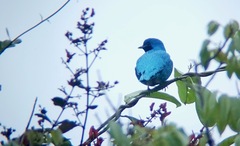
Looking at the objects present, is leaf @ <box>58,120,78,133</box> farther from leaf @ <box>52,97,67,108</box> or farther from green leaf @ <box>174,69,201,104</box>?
green leaf @ <box>174,69,201,104</box>

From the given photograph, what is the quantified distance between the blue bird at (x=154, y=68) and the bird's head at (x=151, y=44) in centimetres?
43

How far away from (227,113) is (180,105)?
4.72 feet

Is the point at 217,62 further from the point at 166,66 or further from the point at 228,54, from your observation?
the point at 166,66

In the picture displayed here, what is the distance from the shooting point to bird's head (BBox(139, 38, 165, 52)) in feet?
18.5

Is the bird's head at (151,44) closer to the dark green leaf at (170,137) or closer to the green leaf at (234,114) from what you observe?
the green leaf at (234,114)

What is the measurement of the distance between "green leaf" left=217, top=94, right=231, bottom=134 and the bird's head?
3789 millimetres

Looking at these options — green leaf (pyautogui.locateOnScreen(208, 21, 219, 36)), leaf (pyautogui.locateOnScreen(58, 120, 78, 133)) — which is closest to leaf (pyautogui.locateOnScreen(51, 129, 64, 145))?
leaf (pyautogui.locateOnScreen(58, 120, 78, 133))

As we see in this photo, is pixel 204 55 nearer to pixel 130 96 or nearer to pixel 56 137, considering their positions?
pixel 56 137

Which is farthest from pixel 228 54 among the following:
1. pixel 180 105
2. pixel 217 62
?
pixel 180 105

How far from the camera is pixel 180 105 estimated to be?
3.22m

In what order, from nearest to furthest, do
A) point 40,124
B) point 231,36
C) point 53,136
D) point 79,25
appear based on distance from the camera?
1. point 231,36
2. point 53,136
3. point 40,124
4. point 79,25

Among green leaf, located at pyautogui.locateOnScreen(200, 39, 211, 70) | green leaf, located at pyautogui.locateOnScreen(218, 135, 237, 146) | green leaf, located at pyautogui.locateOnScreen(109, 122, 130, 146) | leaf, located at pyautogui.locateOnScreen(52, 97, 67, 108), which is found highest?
leaf, located at pyautogui.locateOnScreen(52, 97, 67, 108)

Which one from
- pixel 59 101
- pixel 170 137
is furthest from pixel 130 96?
pixel 170 137

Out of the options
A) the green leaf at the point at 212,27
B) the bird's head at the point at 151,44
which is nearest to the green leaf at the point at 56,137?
the green leaf at the point at 212,27
